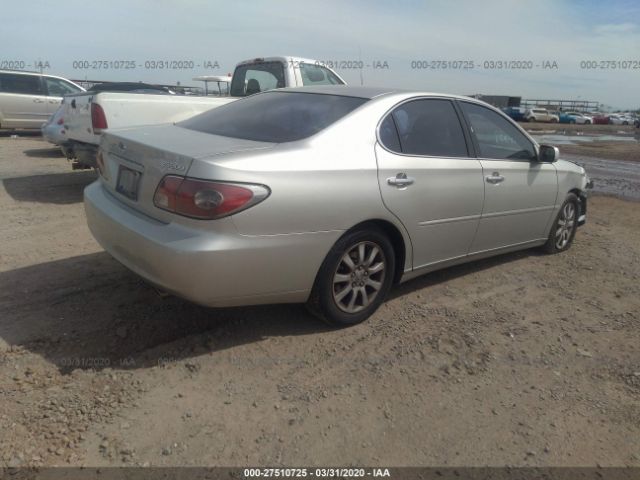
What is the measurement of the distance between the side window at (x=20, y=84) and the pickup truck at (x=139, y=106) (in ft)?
24.4

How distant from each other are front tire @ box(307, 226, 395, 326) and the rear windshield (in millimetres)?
765

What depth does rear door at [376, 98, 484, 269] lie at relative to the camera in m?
3.44

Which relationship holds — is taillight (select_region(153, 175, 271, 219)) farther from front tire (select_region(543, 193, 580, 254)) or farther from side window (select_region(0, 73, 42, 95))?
side window (select_region(0, 73, 42, 95))

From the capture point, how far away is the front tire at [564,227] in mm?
5207

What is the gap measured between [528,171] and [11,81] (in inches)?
521

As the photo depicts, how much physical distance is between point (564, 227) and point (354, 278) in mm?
3078

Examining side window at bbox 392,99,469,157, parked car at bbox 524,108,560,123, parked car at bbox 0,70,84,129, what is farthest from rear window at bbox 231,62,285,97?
parked car at bbox 524,108,560,123

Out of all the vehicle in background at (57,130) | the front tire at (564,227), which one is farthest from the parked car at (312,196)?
the vehicle in background at (57,130)

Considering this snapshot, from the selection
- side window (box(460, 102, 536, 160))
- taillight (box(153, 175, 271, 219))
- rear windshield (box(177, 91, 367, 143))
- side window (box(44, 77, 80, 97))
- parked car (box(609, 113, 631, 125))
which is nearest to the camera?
taillight (box(153, 175, 271, 219))

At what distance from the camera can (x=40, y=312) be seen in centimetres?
342

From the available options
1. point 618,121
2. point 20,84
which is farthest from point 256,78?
point 618,121

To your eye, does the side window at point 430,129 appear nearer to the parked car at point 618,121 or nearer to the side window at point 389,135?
the side window at point 389,135

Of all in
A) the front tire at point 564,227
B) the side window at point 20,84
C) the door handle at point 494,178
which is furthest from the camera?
the side window at point 20,84

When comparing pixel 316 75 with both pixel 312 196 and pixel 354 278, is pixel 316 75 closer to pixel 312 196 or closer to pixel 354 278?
pixel 354 278
